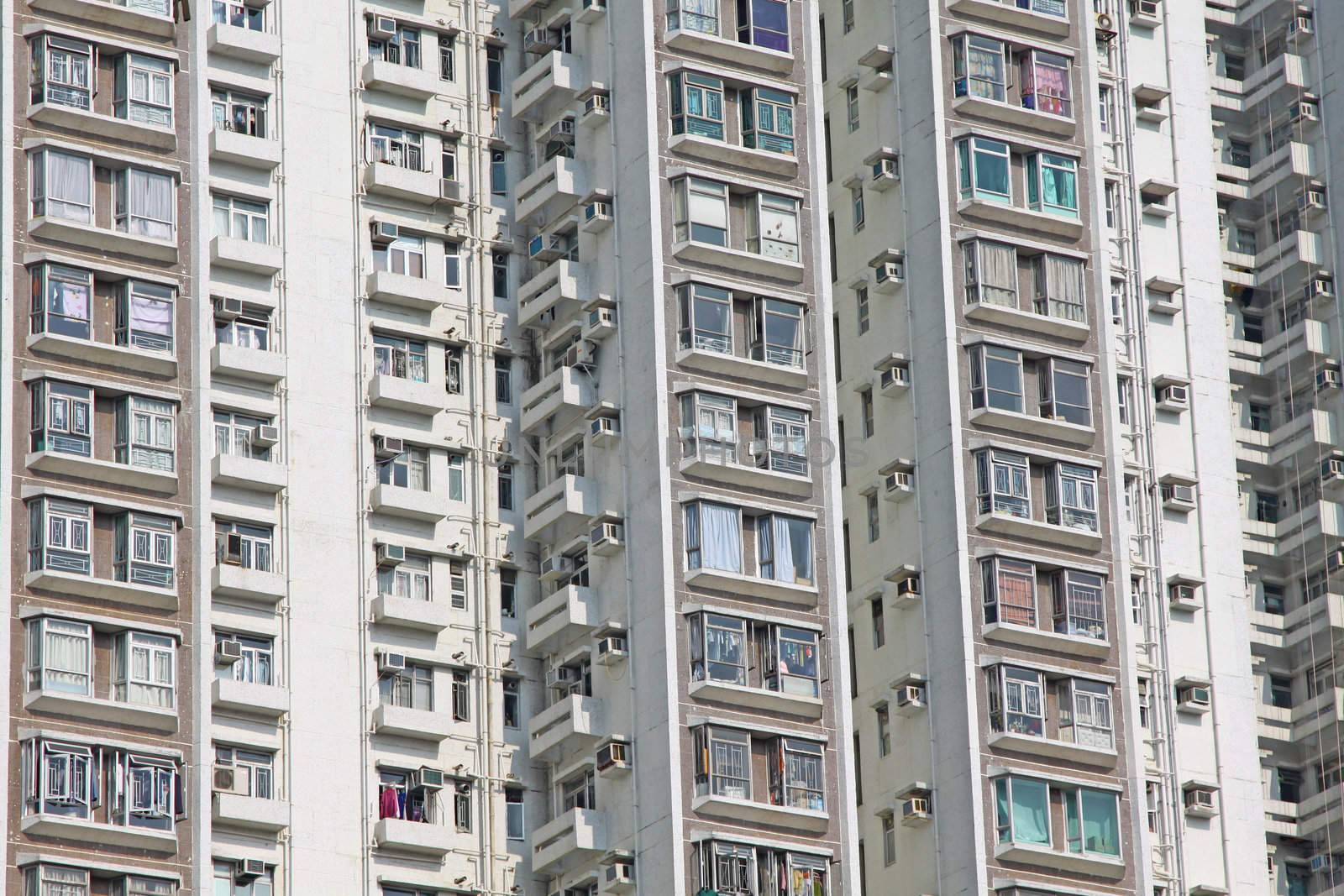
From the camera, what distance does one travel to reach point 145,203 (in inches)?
3467

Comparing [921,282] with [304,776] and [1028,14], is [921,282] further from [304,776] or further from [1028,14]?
[304,776]

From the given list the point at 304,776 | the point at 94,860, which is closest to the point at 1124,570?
the point at 304,776

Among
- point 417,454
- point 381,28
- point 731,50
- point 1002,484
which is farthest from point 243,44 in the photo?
point 1002,484

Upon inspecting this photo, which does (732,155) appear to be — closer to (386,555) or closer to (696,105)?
(696,105)

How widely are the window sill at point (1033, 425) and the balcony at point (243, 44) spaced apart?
21.1m

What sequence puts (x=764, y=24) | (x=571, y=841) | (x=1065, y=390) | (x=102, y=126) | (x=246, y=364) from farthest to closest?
(x=764, y=24) → (x=1065, y=390) → (x=246, y=364) → (x=102, y=126) → (x=571, y=841)

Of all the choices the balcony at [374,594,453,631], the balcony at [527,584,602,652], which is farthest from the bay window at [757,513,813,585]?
the balcony at [374,594,453,631]

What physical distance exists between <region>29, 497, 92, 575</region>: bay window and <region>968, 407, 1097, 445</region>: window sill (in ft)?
79.0

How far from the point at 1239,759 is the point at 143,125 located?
34990 millimetres

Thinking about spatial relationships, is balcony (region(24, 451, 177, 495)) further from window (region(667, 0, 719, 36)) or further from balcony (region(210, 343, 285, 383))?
window (region(667, 0, 719, 36))

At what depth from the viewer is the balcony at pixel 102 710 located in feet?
270

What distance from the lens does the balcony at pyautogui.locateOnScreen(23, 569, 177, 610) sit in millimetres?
83250

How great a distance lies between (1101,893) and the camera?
90.0m

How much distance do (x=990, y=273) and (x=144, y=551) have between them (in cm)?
2480
